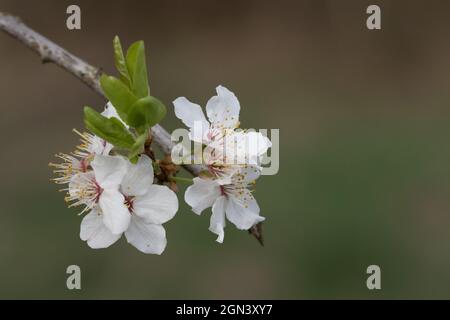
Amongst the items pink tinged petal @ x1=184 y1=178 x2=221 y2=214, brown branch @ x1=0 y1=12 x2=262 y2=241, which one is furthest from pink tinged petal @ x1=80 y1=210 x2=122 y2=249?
brown branch @ x1=0 y1=12 x2=262 y2=241

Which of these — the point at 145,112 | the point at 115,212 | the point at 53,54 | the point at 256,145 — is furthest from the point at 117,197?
the point at 53,54

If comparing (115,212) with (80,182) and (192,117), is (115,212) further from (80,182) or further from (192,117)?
(192,117)

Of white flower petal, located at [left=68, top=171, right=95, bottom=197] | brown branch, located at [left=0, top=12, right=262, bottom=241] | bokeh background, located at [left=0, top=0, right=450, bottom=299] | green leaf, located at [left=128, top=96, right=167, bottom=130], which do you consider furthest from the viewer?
bokeh background, located at [left=0, top=0, right=450, bottom=299]

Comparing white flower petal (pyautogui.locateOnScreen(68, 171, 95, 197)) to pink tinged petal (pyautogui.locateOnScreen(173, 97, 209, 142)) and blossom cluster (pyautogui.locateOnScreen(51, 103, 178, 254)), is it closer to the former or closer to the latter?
blossom cluster (pyautogui.locateOnScreen(51, 103, 178, 254))

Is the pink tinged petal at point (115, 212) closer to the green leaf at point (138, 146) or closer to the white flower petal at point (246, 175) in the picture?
the green leaf at point (138, 146)

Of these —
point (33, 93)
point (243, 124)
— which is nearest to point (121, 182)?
point (243, 124)

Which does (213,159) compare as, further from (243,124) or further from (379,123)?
(379,123)
